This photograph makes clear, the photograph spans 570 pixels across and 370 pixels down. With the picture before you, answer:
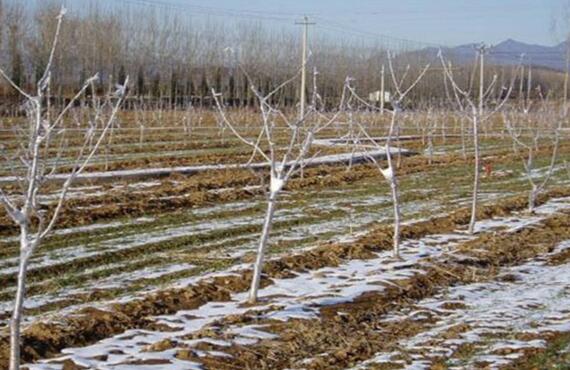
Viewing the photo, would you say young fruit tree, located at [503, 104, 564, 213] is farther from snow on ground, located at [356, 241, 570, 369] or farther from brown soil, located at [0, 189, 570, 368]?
snow on ground, located at [356, 241, 570, 369]

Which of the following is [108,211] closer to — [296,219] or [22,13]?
[296,219]

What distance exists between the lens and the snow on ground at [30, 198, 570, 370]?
674cm

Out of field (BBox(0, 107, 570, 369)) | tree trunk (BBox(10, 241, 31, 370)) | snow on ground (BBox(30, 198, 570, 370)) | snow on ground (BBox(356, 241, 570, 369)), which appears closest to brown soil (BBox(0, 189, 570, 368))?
field (BBox(0, 107, 570, 369))

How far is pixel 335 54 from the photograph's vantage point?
74.2 metres

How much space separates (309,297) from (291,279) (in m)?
0.92

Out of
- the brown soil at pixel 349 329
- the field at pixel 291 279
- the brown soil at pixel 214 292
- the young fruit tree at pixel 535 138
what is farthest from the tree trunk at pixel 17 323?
the young fruit tree at pixel 535 138

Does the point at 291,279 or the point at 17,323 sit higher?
the point at 17,323

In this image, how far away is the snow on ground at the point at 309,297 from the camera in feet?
22.1

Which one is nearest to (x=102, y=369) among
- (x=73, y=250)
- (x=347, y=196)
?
(x=73, y=250)

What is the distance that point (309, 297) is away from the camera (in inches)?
343

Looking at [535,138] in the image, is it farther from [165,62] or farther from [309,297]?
[165,62]

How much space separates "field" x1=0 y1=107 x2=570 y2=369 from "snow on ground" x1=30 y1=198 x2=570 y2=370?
3cm

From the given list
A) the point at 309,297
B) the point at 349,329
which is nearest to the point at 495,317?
the point at 349,329

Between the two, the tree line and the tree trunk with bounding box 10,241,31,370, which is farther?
the tree line
